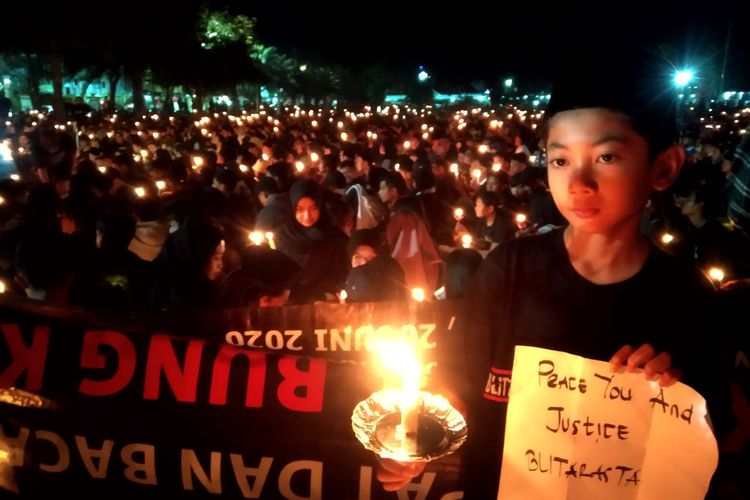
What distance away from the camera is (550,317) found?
1.84 meters

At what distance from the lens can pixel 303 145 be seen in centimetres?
1393

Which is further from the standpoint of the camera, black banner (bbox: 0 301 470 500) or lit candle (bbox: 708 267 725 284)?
lit candle (bbox: 708 267 725 284)

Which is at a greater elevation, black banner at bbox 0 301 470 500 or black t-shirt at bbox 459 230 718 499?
black t-shirt at bbox 459 230 718 499

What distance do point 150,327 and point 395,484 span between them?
3.68ft

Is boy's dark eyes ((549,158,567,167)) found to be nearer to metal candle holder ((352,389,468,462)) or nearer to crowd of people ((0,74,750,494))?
crowd of people ((0,74,750,494))

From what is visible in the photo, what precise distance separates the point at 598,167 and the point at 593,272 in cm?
30

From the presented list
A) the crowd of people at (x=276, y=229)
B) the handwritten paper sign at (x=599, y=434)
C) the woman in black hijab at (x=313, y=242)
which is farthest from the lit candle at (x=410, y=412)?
the woman in black hijab at (x=313, y=242)

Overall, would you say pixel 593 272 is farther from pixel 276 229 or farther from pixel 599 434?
pixel 276 229

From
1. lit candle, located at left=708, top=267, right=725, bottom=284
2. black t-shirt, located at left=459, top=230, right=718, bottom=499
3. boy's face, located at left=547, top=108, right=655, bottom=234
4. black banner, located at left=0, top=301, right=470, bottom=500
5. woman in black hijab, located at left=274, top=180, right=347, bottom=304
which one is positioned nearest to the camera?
boy's face, located at left=547, top=108, right=655, bottom=234

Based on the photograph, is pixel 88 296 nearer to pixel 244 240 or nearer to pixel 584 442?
pixel 244 240

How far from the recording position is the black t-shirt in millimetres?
1776

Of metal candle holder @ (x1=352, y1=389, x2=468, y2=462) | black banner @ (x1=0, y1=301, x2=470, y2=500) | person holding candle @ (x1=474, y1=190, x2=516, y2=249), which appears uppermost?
person holding candle @ (x1=474, y1=190, x2=516, y2=249)

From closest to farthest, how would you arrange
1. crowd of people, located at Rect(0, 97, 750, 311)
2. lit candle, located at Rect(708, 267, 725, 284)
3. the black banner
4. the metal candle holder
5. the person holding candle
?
1. the metal candle holder
2. the black banner
3. crowd of people, located at Rect(0, 97, 750, 311)
4. lit candle, located at Rect(708, 267, 725, 284)
5. the person holding candle

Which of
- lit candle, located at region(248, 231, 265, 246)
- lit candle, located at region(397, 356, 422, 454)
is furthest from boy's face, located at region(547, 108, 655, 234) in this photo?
lit candle, located at region(248, 231, 265, 246)
